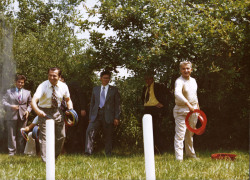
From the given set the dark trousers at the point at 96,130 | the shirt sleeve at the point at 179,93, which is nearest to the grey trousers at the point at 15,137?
the dark trousers at the point at 96,130

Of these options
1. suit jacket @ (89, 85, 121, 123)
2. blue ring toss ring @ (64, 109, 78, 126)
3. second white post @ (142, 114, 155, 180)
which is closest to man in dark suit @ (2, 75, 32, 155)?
suit jacket @ (89, 85, 121, 123)

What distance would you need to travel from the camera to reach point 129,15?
315 inches

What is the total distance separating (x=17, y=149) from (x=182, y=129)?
5.29 metres

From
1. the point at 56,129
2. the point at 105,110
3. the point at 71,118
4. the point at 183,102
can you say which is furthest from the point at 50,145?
the point at 105,110

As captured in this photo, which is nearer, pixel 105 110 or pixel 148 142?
pixel 148 142

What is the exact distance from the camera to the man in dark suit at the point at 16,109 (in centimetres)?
901

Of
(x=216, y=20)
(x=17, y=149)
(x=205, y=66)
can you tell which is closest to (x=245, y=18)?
(x=216, y=20)

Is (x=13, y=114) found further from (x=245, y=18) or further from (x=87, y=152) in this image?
(x=245, y=18)

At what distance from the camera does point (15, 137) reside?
9.20m

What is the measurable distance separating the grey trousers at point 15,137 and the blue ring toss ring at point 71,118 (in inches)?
112

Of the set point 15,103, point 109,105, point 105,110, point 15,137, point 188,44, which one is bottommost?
point 15,137

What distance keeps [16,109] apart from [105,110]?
2.59m

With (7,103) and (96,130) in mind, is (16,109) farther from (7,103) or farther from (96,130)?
(96,130)

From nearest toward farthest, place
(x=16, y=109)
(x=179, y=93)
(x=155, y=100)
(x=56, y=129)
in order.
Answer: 1. (x=179, y=93)
2. (x=56, y=129)
3. (x=155, y=100)
4. (x=16, y=109)
